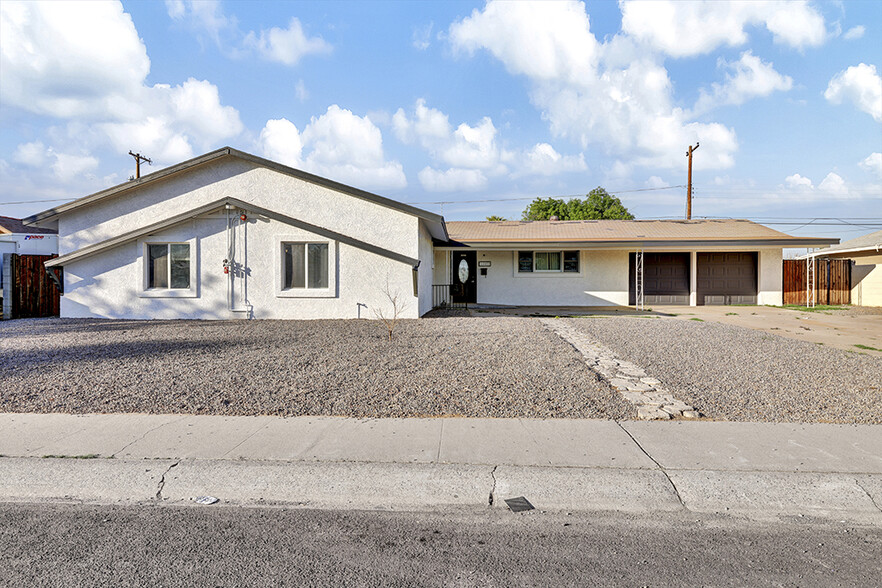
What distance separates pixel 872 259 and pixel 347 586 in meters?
27.1

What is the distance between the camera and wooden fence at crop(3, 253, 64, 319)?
15.8 meters

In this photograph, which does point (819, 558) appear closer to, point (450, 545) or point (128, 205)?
point (450, 545)

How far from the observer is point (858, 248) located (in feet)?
72.9

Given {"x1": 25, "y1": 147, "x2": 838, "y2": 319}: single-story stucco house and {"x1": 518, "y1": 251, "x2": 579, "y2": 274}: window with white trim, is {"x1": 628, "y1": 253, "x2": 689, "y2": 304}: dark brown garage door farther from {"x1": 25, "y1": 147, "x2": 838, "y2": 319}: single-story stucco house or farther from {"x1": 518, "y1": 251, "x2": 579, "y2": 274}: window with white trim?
{"x1": 25, "y1": 147, "x2": 838, "y2": 319}: single-story stucco house

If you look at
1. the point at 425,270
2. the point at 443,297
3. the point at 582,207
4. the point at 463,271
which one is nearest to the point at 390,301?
the point at 425,270

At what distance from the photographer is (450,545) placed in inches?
135

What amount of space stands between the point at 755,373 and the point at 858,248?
19141 mm

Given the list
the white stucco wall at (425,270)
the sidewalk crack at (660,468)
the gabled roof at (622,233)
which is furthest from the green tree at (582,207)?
the sidewalk crack at (660,468)

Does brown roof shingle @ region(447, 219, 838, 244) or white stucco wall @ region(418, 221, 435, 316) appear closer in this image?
white stucco wall @ region(418, 221, 435, 316)

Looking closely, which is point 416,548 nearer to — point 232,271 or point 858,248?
point 232,271

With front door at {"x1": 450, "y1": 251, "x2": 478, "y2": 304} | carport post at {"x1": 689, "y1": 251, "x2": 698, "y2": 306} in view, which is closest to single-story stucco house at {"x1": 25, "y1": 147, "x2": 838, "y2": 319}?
front door at {"x1": 450, "y1": 251, "x2": 478, "y2": 304}

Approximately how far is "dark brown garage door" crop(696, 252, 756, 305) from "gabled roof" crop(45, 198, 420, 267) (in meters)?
13.6

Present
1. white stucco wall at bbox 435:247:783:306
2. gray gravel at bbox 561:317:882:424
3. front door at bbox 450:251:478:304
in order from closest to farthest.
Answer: gray gravel at bbox 561:317:882:424
white stucco wall at bbox 435:247:783:306
front door at bbox 450:251:478:304

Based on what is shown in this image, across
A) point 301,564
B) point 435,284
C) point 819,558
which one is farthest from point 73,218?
point 819,558
